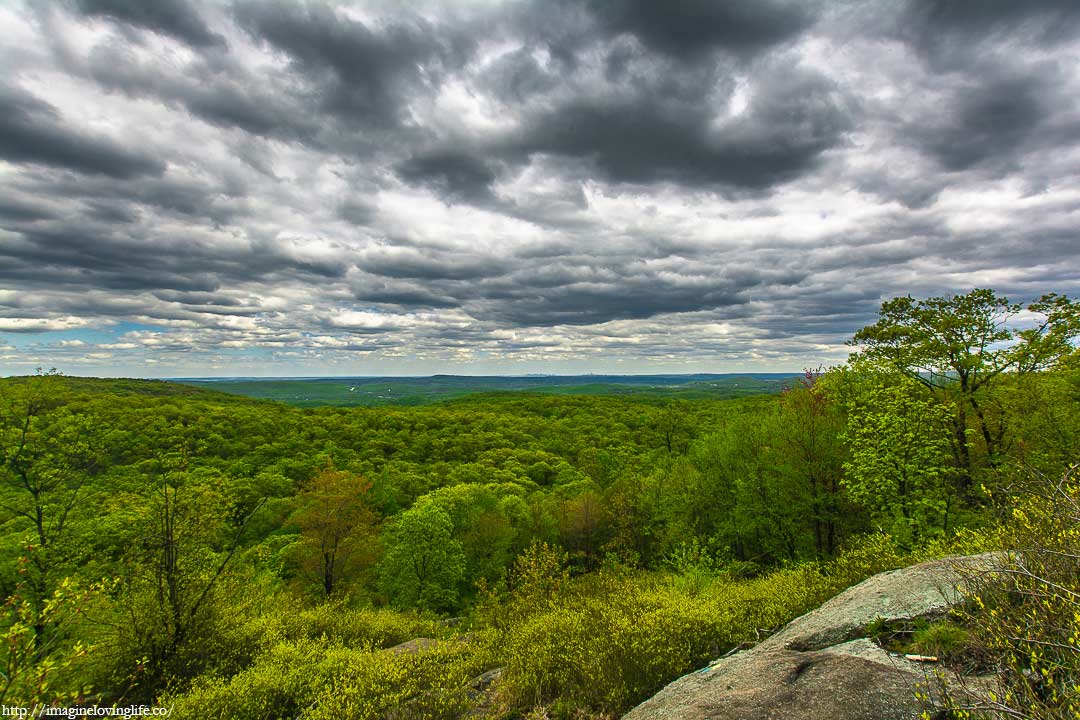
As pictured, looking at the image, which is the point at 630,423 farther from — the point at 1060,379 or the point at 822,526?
the point at 1060,379

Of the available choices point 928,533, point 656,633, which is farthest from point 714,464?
point 656,633

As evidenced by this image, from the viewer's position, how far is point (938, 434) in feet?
70.0

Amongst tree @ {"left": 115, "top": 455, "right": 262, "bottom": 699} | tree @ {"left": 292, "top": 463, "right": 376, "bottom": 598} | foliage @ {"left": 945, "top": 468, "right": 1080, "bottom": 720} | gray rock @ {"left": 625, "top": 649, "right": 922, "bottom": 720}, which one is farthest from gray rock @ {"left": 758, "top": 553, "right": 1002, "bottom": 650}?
tree @ {"left": 292, "top": 463, "right": 376, "bottom": 598}

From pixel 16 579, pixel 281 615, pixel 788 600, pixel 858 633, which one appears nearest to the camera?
pixel 858 633

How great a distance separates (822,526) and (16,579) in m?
46.8

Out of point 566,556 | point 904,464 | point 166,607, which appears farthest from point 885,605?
point 566,556

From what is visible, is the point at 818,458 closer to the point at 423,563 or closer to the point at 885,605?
the point at 885,605

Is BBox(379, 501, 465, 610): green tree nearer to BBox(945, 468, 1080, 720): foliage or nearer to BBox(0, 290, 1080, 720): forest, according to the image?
BBox(0, 290, 1080, 720): forest

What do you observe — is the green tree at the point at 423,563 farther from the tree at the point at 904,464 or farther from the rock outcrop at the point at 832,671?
the rock outcrop at the point at 832,671

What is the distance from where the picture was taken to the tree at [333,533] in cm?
4041

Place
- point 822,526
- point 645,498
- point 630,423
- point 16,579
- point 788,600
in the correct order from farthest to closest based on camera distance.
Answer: point 630,423, point 645,498, point 822,526, point 16,579, point 788,600

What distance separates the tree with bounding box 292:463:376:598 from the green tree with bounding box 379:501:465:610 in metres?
2.63

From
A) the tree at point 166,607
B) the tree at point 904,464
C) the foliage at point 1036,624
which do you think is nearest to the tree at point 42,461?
the tree at point 166,607

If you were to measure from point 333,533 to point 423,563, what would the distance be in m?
9.04
